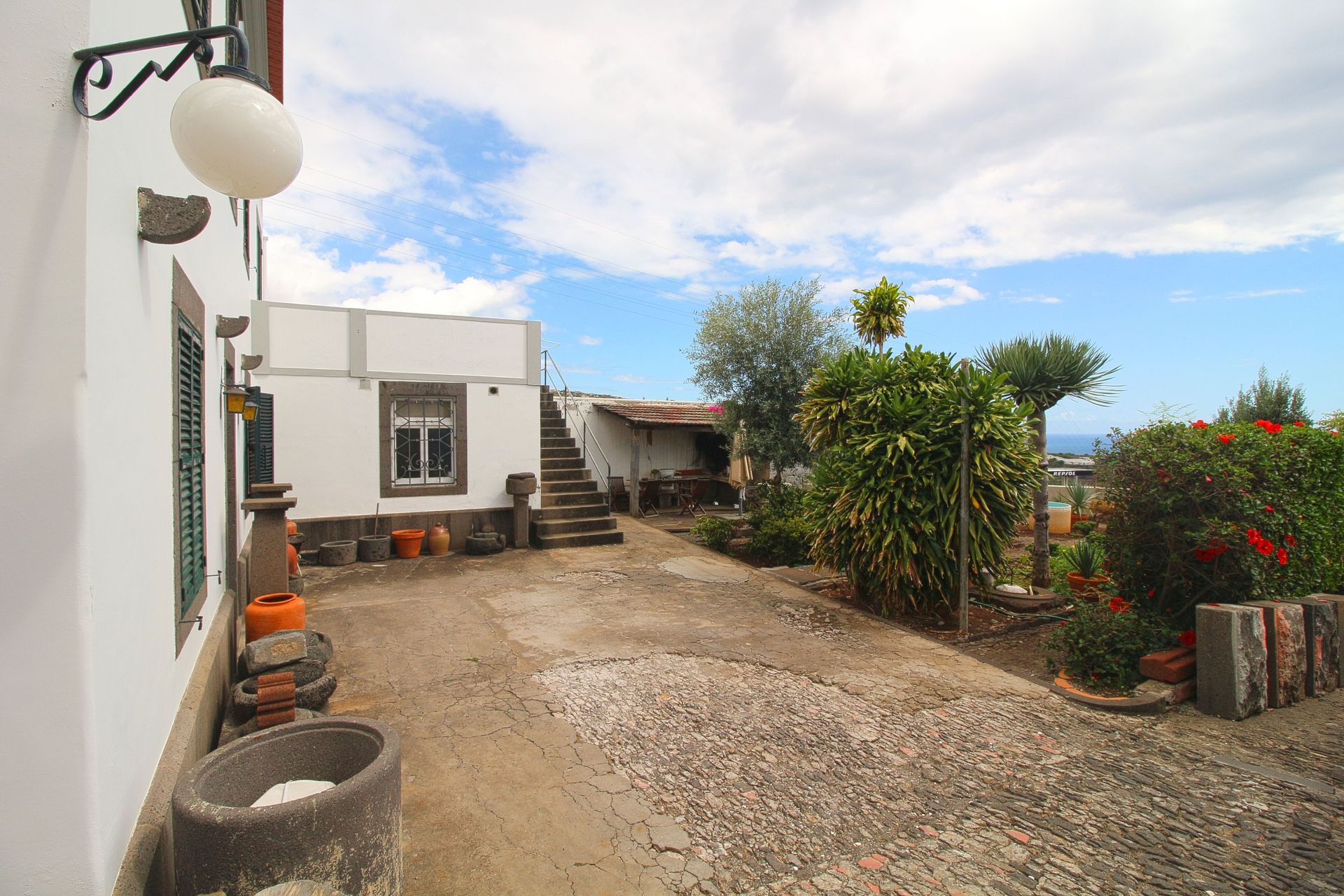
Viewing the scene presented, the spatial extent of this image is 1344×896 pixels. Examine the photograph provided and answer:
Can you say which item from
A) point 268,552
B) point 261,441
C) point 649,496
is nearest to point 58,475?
point 268,552

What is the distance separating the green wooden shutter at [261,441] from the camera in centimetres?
729

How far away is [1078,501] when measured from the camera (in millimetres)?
13539

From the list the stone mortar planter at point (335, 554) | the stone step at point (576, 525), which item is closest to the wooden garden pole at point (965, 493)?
the stone step at point (576, 525)

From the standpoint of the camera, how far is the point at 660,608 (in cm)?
720

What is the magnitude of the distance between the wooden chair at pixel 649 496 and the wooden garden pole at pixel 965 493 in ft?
31.4

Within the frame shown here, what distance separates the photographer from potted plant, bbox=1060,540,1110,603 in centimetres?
755

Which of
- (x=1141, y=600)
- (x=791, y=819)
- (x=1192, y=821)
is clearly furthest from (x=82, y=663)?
(x=1141, y=600)

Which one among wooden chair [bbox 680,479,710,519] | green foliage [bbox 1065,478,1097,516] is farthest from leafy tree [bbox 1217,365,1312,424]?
wooden chair [bbox 680,479,710,519]

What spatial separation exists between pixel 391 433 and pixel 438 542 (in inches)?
72.2

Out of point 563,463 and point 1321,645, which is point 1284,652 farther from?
point 563,463

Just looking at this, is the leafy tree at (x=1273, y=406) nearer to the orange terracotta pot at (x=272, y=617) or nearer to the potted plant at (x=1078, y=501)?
the potted plant at (x=1078, y=501)

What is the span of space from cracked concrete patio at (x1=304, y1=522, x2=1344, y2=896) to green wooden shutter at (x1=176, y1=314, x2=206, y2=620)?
150 cm

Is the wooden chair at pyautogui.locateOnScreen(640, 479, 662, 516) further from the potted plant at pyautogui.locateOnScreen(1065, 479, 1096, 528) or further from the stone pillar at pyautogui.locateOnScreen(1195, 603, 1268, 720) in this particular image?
the stone pillar at pyautogui.locateOnScreen(1195, 603, 1268, 720)

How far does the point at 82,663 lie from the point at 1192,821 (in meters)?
4.60
